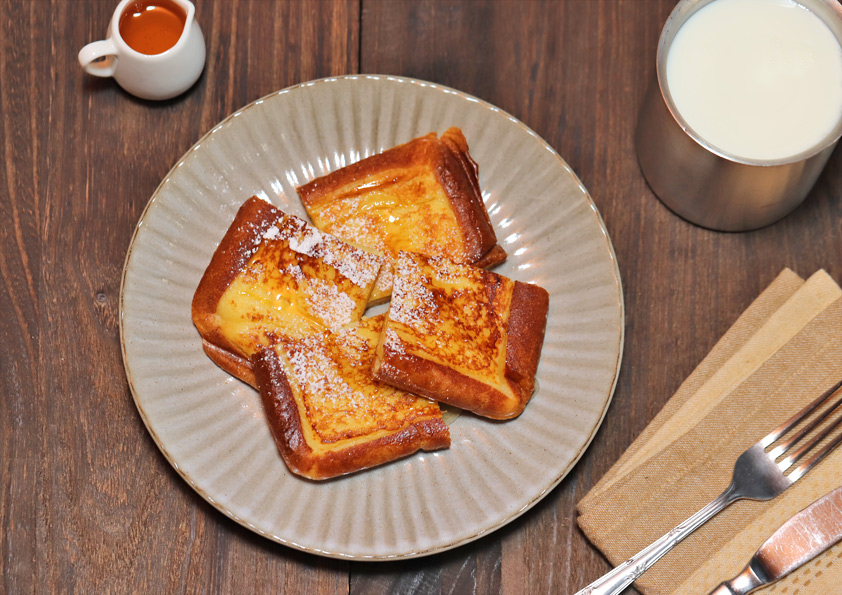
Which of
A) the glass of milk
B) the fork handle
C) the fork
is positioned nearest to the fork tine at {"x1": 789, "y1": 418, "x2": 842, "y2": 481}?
the fork

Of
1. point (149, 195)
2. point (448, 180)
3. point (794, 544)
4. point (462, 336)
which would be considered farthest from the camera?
point (149, 195)

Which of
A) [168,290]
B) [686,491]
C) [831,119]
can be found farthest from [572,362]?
[168,290]

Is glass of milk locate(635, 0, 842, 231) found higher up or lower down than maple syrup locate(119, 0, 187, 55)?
higher up

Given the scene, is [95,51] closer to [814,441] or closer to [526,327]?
[526,327]

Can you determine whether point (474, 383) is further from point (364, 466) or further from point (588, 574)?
point (588, 574)

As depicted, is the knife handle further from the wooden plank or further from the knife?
the wooden plank

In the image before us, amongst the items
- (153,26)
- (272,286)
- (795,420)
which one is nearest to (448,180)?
(272,286)
